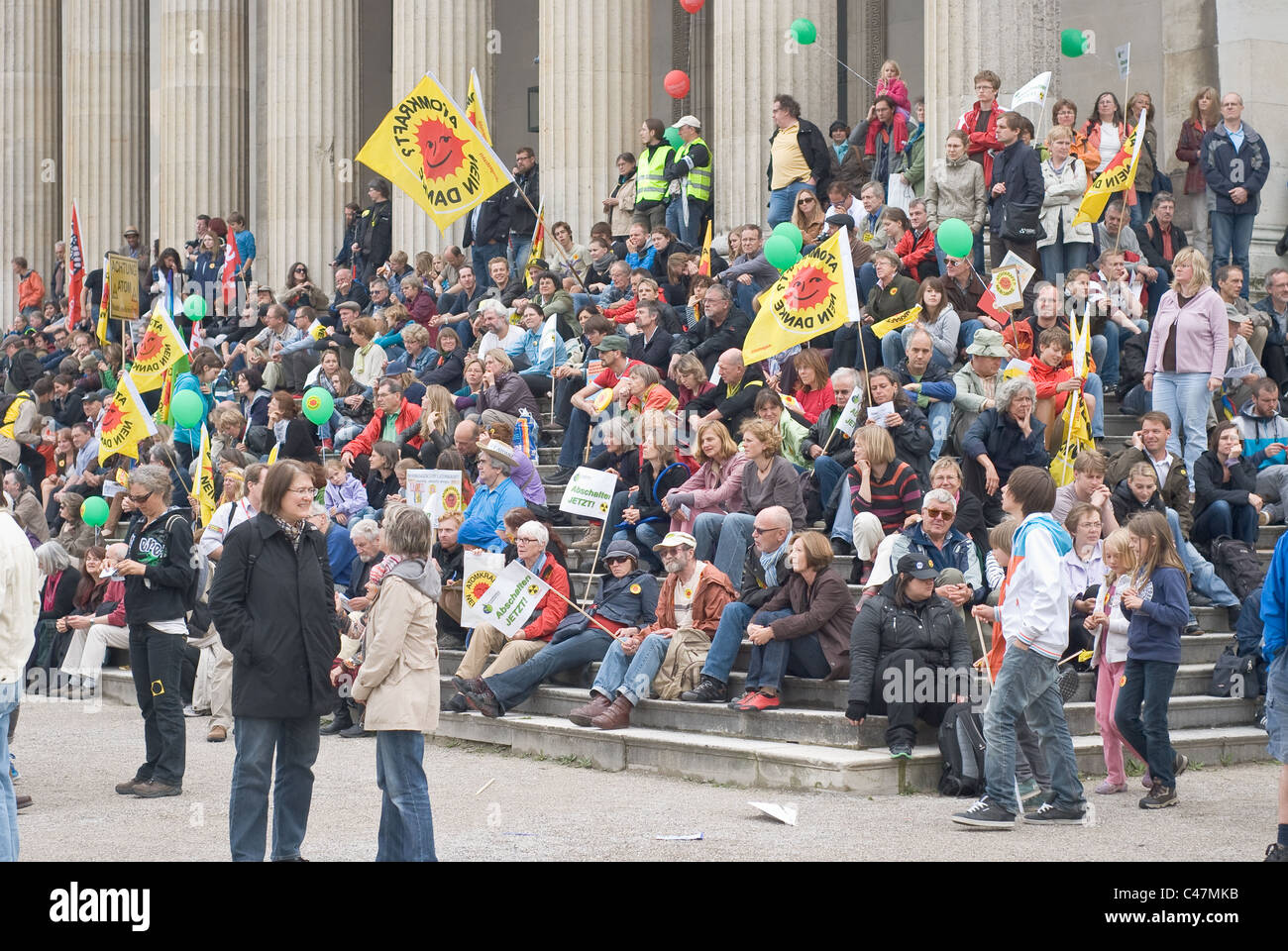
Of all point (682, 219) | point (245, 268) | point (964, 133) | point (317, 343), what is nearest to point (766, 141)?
point (682, 219)

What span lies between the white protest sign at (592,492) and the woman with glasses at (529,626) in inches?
42.8

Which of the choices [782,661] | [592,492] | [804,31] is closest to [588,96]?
[804,31]

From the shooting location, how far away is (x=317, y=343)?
22.2m

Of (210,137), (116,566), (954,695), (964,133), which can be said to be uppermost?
(210,137)

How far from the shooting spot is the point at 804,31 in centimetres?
1883

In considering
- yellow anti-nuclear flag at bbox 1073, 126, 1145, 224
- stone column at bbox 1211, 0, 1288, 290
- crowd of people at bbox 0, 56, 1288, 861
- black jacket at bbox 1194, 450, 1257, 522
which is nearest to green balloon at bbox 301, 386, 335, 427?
crowd of people at bbox 0, 56, 1288, 861

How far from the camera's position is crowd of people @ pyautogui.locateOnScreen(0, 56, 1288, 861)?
8.52 metres

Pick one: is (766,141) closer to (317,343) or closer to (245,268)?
(317,343)

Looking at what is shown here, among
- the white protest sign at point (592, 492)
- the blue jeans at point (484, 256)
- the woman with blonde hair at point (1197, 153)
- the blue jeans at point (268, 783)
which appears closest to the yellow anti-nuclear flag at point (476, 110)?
the blue jeans at point (484, 256)

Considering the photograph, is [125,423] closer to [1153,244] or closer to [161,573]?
[161,573]

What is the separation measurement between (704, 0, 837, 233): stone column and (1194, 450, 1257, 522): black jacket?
23.7 feet

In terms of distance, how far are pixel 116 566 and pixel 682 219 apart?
34.9ft

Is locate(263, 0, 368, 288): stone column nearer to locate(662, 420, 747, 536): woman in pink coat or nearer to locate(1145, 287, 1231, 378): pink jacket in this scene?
locate(662, 420, 747, 536): woman in pink coat
